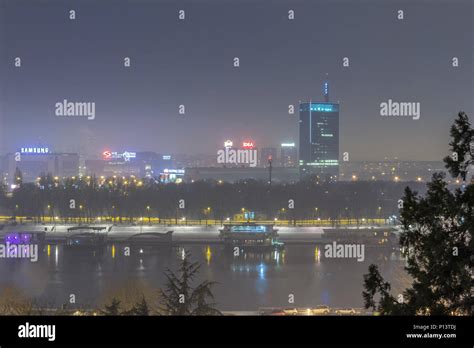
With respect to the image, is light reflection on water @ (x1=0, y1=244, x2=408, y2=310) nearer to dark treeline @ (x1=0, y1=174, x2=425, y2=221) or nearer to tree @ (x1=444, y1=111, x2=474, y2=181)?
dark treeline @ (x1=0, y1=174, x2=425, y2=221)

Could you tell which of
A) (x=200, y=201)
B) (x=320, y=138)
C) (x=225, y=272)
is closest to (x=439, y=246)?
(x=225, y=272)

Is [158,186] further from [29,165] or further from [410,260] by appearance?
[410,260]

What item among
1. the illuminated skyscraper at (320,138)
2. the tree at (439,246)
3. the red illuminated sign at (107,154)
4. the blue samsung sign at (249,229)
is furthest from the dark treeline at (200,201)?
the tree at (439,246)

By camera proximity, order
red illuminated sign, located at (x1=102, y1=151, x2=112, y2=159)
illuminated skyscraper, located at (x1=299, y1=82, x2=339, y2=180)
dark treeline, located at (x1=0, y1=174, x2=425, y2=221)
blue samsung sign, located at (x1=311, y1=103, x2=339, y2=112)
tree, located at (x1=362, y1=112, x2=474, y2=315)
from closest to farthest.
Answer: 1. tree, located at (x1=362, y1=112, x2=474, y2=315)
2. dark treeline, located at (x1=0, y1=174, x2=425, y2=221)
3. blue samsung sign, located at (x1=311, y1=103, x2=339, y2=112)
4. illuminated skyscraper, located at (x1=299, y1=82, x2=339, y2=180)
5. red illuminated sign, located at (x1=102, y1=151, x2=112, y2=159)

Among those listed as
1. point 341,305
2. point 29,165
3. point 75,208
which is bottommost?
point 341,305

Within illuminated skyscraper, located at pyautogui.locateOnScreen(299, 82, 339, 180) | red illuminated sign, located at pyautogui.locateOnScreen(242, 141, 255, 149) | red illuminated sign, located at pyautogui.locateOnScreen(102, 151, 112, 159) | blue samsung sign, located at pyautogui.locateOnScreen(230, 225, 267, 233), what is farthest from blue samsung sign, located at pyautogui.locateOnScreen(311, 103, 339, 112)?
red illuminated sign, located at pyautogui.locateOnScreen(102, 151, 112, 159)

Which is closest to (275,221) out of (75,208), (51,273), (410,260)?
(75,208)

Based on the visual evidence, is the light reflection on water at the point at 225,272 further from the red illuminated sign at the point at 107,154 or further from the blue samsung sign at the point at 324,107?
the red illuminated sign at the point at 107,154
